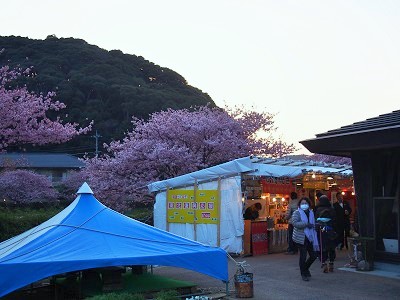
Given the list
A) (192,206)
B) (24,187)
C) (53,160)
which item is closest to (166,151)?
(192,206)

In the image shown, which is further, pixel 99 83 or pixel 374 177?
pixel 99 83

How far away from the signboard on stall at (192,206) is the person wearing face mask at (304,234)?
5.03 m

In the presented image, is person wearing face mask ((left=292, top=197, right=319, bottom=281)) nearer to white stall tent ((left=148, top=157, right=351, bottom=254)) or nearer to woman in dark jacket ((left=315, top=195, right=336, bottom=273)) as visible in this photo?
woman in dark jacket ((left=315, top=195, right=336, bottom=273))

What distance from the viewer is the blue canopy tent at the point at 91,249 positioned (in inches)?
312

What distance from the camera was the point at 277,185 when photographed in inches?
645

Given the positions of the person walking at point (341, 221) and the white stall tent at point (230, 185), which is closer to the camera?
the person walking at point (341, 221)

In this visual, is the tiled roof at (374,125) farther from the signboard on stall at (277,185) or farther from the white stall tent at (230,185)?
the signboard on stall at (277,185)

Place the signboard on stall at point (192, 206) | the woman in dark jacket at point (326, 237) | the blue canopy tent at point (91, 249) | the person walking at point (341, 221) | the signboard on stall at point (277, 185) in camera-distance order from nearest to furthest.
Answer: the blue canopy tent at point (91, 249)
the woman in dark jacket at point (326, 237)
the person walking at point (341, 221)
the signboard on stall at point (192, 206)
the signboard on stall at point (277, 185)

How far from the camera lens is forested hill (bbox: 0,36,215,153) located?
132 feet

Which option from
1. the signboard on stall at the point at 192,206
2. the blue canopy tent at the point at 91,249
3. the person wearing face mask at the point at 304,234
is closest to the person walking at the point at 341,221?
the signboard on stall at the point at 192,206

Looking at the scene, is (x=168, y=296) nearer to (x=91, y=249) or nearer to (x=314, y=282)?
(x=91, y=249)

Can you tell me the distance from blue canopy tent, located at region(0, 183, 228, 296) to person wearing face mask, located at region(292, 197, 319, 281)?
1.74 meters

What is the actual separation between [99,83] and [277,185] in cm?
3078

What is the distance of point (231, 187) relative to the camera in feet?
48.4
